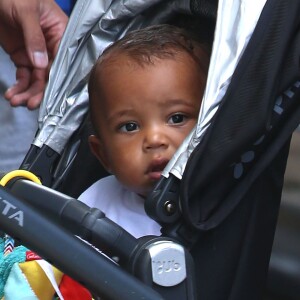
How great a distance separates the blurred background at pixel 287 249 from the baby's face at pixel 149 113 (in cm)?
56

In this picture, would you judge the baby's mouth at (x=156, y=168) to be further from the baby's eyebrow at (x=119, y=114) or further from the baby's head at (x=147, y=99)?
the baby's eyebrow at (x=119, y=114)

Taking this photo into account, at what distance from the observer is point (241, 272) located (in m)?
1.76

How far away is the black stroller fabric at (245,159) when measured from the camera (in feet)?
5.14

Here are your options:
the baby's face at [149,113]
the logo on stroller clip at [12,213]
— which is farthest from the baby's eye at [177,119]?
the logo on stroller clip at [12,213]

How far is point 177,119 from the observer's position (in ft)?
6.03

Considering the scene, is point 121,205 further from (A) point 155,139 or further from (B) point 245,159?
(B) point 245,159

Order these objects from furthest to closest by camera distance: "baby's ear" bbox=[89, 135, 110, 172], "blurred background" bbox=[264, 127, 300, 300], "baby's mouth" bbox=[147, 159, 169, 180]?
"blurred background" bbox=[264, 127, 300, 300]
"baby's ear" bbox=[89, 135, 110, 172]
"baby's mouth" bbox=[147, 159, 169, 180]

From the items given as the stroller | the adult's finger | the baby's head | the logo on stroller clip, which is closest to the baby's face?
the baby's head

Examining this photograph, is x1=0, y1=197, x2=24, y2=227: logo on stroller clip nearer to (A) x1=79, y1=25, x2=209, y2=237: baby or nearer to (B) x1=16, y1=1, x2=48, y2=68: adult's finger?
(A) x1=79, y1=25, x2=209, y2=237: baby

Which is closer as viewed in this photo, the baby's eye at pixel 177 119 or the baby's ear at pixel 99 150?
the baby's eye at pixel 177 119

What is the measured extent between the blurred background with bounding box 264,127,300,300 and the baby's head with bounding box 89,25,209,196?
547 millimetres

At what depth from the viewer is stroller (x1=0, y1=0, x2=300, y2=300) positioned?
123 centimetres

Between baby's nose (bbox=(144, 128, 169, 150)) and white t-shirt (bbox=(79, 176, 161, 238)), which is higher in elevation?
baby's nose (bbox=(144, 128, 169, 150))

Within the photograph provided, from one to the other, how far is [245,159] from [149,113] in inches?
11.1
